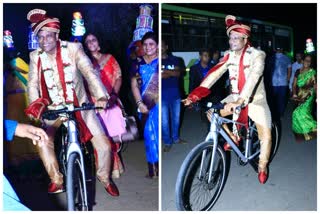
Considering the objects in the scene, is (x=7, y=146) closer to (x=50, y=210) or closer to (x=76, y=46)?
(x=50, y=210)

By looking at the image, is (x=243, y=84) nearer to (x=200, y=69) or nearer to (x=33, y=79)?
(x=200, y=69)

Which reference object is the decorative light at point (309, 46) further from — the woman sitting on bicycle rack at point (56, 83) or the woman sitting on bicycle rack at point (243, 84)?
the woman sitting on bicycle rack at point (56, 83)

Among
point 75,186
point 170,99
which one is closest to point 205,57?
point 170,99

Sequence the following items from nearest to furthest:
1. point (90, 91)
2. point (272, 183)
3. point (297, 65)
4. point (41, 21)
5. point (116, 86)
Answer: point (41, 21) → point (90, 91) → point (116, 86) → point (272, 183) → point (297, 65)

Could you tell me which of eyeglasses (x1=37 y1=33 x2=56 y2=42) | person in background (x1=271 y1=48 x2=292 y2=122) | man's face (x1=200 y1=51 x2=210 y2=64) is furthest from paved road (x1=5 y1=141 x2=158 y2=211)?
person in background (x1=271 y1=48 x2=292 y2=122)

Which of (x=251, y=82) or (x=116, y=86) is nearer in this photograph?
(x=251, y=82)

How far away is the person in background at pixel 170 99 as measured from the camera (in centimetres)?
423

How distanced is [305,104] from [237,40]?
6.77ft

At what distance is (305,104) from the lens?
488 centimetres

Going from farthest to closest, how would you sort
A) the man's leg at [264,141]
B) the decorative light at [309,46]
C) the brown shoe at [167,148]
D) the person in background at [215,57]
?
the brown shoe at [167,148] < the decorative light at [309,46] < the person in background at [215,57] < the man's leg at [264,141]

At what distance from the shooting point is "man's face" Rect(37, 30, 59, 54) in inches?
120

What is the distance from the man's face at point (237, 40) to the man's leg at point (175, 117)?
1.49 m

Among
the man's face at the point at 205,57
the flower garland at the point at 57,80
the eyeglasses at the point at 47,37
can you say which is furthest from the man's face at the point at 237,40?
the eyeglasses at the point at 47,37

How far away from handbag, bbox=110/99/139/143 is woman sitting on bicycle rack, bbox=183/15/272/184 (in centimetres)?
81
